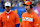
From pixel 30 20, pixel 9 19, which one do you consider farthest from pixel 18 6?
pixel 30 20

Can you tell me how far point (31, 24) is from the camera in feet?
12.2

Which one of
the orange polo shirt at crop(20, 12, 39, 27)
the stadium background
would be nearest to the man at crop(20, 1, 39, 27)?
the orange polo shirt at crop(20, 12, 39, 27)

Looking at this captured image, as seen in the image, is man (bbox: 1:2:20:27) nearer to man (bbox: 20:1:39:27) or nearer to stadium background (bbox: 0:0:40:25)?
man (bbox: 20:1:39:27)

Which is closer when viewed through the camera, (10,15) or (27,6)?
(27,6)

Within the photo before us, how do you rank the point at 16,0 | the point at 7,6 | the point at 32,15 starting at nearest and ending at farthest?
the point at 32,15 < the point at 7,6 < the point at 16,0

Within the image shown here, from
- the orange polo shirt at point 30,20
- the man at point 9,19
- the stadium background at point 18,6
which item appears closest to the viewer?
the orange polo shirt at point 30,20

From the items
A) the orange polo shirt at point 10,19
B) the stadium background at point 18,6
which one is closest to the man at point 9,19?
the orange polo shirt at point 10,19

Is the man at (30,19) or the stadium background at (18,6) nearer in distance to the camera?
the man at (30,19)

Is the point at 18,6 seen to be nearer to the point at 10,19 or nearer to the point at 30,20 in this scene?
the point at 10,19

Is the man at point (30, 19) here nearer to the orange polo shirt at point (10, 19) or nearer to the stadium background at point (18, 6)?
the orange polo shirt at point (10, 19)

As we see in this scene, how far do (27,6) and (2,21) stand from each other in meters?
1.04

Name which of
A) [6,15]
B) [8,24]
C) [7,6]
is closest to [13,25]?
[8,24]

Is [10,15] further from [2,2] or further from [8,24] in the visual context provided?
[2,2]

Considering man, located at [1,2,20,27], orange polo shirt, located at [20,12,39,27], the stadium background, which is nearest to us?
orange polo shirt, located at [20,12,39,27]
